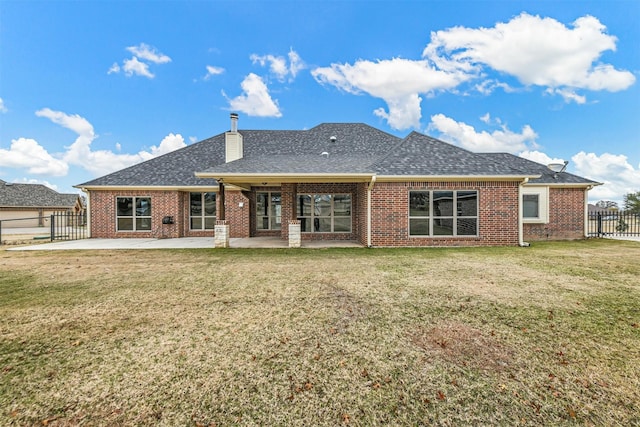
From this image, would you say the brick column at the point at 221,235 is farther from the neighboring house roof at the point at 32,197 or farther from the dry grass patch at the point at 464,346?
the neighboring house roof at the point at 32,197

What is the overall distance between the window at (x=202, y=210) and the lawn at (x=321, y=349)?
339 inches

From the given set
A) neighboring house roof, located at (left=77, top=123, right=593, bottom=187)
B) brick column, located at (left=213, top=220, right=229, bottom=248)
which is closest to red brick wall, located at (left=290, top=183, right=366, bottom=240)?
neighboring house roof, located at (left=77, top=123, right=593, bottom=187)

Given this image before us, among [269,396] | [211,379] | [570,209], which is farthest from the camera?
[570,209]

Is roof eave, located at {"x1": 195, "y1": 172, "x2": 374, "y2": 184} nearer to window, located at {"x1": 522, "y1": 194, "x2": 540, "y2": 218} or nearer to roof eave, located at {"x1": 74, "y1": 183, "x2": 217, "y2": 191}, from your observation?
roof eave, located at {"x1": 74, "y1": 183, "x2": 217, "y2": 191}

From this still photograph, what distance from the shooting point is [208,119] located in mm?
25406

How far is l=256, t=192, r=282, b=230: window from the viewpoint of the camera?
15227 millimetres

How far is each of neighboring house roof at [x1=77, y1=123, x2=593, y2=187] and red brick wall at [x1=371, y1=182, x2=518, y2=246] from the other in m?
0.53

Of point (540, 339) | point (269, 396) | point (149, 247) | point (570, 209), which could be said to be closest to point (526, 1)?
point (570, 209)

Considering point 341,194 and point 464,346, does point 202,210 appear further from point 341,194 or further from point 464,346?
point 464,346

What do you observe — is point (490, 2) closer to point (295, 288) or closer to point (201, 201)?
point (295, 288)

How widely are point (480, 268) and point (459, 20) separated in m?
15.3

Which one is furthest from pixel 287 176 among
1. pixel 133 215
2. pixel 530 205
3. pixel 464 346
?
pixel 530 205

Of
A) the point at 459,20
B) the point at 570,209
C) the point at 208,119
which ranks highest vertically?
the point at 459,20

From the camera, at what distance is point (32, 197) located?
1294 inches
